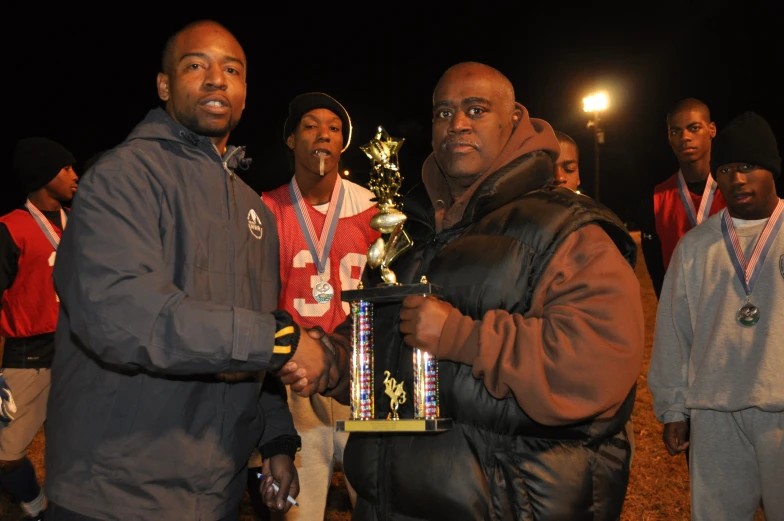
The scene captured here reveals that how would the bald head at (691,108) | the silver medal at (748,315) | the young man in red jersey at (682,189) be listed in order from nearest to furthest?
1. the silver medal at (748,315)
2. the young man in red jersey at (682,189)
3. the bald head at (691,108)

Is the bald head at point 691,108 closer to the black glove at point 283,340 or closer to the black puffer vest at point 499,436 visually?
the black puffer vest at point 499,436

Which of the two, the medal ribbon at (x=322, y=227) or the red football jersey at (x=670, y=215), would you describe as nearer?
the medal ribbon at (x=322, y=227)

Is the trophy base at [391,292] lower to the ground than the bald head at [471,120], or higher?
Answer: lower

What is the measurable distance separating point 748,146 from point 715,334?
104 centimetres

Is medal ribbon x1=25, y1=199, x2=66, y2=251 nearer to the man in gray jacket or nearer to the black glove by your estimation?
the man in gray jacket

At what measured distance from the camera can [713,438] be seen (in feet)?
12.2

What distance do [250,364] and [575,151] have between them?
4373mm

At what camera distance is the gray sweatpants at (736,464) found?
351cm

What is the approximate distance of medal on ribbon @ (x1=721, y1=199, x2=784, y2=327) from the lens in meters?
3.68

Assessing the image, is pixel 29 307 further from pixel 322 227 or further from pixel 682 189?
pixel 682 189

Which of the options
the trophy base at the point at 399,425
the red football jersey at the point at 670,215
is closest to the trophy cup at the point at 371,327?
the trophy base at the point at 399,425

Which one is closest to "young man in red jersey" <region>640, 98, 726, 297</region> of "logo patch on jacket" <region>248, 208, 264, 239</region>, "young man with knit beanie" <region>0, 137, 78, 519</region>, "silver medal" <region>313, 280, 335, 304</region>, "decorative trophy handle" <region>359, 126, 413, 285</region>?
"silver medal" <region>313, 280, 335, 304</region>

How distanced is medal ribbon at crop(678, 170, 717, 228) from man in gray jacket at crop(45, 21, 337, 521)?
3.52m

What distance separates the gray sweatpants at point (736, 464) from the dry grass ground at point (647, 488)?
1.69 meters
